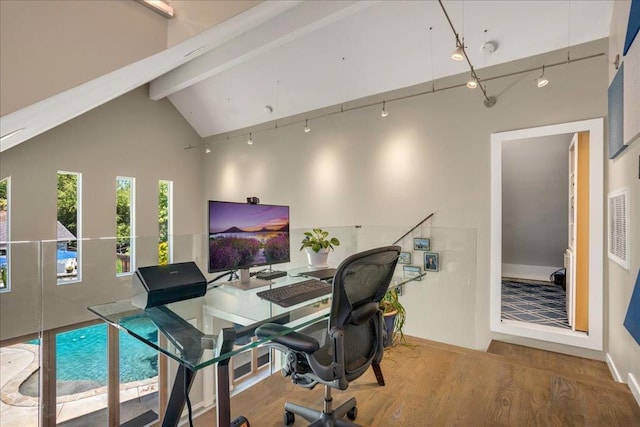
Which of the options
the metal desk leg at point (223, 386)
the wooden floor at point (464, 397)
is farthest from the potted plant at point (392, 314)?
the metal desk leg at point (223, 386)

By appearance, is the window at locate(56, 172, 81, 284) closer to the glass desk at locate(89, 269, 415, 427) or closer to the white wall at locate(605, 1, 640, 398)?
the glass desk at locate(89, 269, 415, 427)

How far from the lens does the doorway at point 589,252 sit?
3158 millimetres

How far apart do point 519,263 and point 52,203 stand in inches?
344

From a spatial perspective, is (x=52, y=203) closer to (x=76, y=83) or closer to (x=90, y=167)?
(x=90, y=167)

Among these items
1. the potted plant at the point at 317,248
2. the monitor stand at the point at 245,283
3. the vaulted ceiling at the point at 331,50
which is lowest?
the monitor stand at the point at 245,283

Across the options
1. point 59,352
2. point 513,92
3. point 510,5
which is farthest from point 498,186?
point 59,352

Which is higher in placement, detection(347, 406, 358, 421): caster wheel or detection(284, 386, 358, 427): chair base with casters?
detection(284, 386, 358, 427): chair base with casters

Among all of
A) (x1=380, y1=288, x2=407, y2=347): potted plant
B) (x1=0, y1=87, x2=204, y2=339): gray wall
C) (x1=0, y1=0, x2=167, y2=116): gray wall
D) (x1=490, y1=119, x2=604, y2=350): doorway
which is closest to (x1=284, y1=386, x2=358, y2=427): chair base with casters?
(x1=380, y1=288, x2=407, y2=347): potted plant

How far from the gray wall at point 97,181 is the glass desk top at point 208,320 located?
0.73 meters

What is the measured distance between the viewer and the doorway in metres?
3.16

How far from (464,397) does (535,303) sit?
340 cm

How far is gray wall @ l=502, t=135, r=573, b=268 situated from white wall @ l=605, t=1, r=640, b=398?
112 inches

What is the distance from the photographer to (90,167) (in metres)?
5.67

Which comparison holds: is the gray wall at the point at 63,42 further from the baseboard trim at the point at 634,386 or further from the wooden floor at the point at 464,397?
the baseboard trim at the point at 634,386
